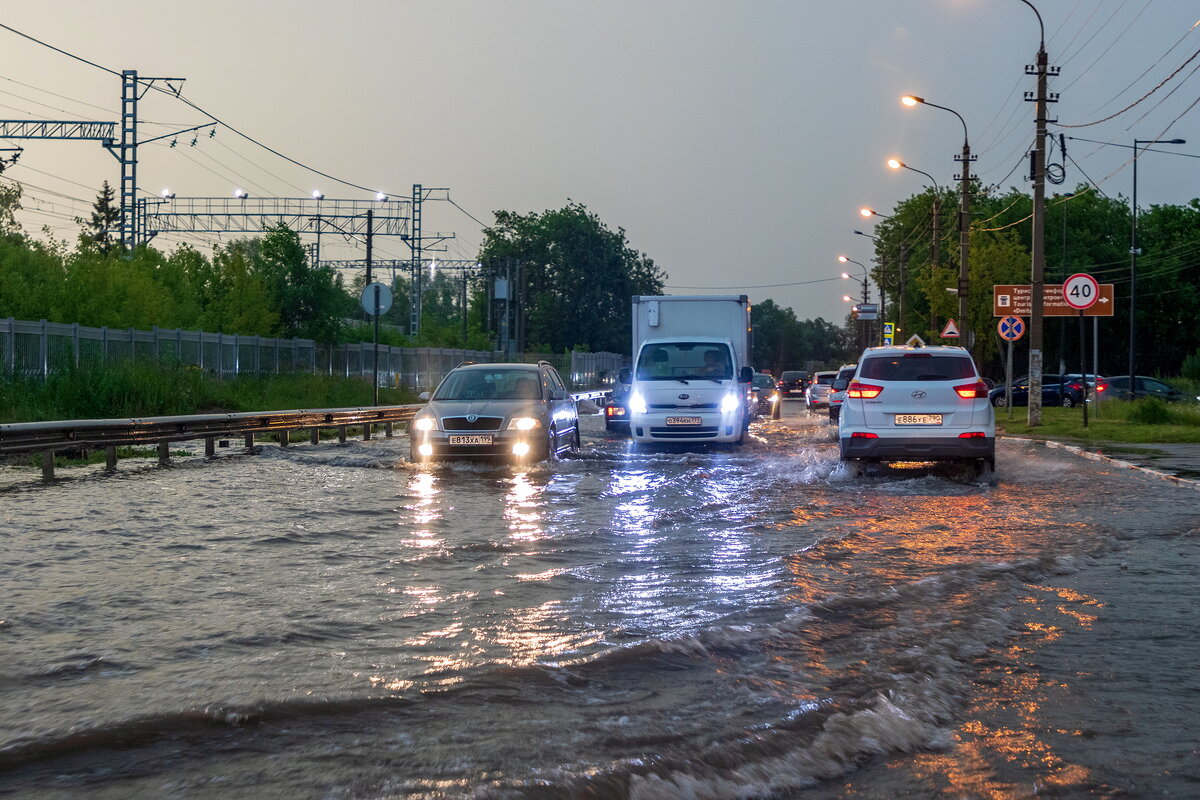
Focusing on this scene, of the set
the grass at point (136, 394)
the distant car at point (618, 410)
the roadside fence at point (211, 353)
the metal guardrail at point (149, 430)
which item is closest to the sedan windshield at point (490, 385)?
the metal guardrail at point (149, 430)

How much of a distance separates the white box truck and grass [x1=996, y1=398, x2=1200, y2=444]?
7.15 metres

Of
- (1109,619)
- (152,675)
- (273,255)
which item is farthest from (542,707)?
(273,255)

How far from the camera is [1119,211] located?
9212 centimetres

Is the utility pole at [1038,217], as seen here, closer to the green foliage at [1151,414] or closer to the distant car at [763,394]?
the green foliage at [1151,414]

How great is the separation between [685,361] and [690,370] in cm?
23

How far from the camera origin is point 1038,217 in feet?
98.3

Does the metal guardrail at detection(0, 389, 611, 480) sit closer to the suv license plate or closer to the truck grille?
the truck grille

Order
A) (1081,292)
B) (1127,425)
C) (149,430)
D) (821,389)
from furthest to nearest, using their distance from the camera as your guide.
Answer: (821,389), (1127,425), (1081,292), (149,430)

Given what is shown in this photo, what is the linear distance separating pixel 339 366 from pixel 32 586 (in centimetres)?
3964

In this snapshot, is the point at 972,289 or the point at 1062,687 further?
the point at 972,289

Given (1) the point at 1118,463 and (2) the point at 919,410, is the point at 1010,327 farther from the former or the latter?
(2) the point at 919,410

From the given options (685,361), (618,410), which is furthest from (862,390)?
(618,410)

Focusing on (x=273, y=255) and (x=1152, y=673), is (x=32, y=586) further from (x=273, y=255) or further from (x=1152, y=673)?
(x=273, y=255)

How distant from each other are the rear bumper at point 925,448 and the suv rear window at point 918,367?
0.82 meters
